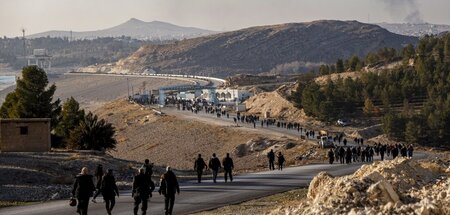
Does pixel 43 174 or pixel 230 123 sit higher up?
pixel 43 174

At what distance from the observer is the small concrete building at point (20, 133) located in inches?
1367

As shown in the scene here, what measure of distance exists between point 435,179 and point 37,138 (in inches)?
956

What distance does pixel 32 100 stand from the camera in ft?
156

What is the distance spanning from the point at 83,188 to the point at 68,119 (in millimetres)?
33944

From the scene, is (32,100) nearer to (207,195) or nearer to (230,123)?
(207,195)

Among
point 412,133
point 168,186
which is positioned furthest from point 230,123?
point 168,186

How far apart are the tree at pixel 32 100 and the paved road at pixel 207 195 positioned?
23.5 metres

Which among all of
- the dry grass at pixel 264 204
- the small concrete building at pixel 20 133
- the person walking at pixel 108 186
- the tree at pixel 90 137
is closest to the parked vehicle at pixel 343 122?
the tree at pixel 90 137

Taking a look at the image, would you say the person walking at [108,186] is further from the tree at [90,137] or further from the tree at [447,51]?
the tree at [447,51]

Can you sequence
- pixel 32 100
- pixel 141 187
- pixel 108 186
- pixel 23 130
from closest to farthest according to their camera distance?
pixel 141 187
pixel 108 186
pixel 23 130
pixel 32 100

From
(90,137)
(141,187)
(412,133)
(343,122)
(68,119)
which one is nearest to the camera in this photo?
(141,187)

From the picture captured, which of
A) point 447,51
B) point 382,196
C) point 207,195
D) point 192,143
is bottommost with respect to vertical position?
point 192,143

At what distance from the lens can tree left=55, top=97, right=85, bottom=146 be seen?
1840 inches

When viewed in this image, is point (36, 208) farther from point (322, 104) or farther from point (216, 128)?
point (322, 104)
